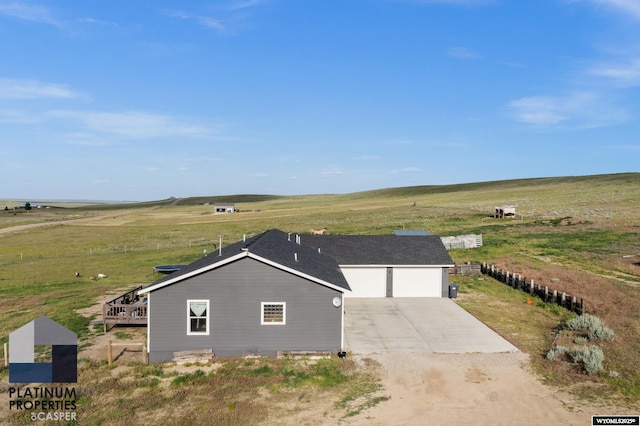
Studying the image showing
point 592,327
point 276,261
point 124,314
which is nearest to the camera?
point 276,261

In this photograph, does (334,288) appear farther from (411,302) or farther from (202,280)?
(411,302)

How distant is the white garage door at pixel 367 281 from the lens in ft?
109

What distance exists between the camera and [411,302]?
31.9 m

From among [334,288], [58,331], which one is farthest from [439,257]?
[58,331]

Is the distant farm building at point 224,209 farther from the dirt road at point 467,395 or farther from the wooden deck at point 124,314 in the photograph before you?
the dirt road at point 467,395

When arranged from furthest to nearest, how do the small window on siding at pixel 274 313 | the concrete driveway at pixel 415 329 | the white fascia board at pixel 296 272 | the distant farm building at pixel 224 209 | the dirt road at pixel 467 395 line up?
1. the distant farm building at pixel 224 209
2. the concrete driveway at pixel 415 329
3. the small window on siding at pixel 274 313
4. the white fascia board at pixel 296 272
5. the dirt road at pixel 467 395

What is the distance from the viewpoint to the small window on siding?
2086 cm

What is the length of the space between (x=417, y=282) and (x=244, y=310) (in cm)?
1671

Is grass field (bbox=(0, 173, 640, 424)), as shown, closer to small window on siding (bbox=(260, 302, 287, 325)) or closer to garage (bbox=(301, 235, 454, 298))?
garage (bbox=(301, 235, 454, 298))

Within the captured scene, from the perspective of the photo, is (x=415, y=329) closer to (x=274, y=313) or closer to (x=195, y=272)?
(x=274, y=313)
